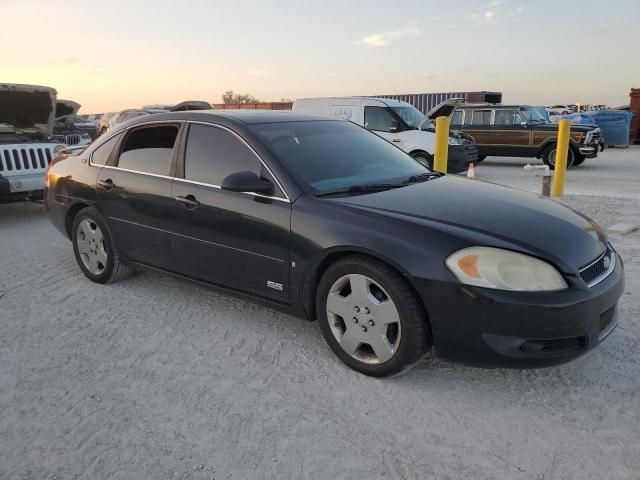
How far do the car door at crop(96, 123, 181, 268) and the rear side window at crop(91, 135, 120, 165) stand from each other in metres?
0.10

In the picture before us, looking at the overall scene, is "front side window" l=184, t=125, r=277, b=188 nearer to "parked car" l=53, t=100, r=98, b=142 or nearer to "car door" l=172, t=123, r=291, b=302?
"car door" l=172, t=123, r=291, b=302

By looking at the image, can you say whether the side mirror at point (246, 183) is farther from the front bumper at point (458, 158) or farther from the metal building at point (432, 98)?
the metal building at point (432, 98)

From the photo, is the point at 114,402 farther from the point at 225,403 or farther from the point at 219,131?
the point at 219,131

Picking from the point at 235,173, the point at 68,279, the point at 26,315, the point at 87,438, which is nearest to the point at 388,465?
the point at 87,438

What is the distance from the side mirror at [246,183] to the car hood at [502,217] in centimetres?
48

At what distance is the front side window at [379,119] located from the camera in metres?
12.1

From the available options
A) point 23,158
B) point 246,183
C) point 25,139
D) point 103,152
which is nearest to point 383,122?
point 25,139

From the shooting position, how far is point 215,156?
3.82 metres

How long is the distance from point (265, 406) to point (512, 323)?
1.34 metres

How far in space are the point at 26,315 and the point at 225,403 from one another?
2.14m

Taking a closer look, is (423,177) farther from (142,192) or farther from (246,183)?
(142,192)

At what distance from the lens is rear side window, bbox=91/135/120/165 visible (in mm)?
4664

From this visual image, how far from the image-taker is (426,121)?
41.7ft

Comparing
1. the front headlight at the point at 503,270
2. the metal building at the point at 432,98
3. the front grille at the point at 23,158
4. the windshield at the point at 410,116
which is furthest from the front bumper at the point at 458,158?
the metal building at the point at 432,98
